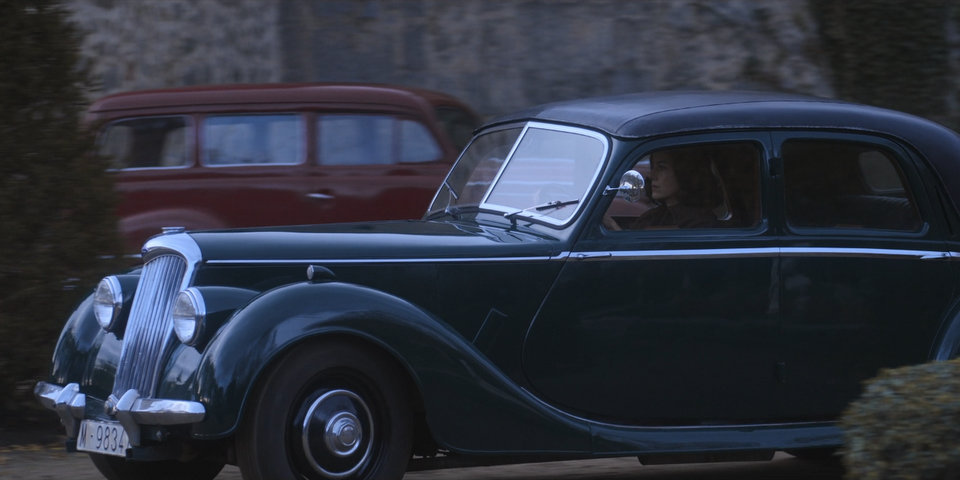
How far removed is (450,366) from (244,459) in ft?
2.61

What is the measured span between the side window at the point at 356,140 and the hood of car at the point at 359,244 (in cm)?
489

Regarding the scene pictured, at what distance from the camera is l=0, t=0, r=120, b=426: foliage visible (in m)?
6.45

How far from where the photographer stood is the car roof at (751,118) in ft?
16.9

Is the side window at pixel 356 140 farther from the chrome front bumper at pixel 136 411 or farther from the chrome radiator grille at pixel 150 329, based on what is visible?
the chrome front bumper at pixel 136 411

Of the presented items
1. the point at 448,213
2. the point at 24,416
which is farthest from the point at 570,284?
the point at 24,416

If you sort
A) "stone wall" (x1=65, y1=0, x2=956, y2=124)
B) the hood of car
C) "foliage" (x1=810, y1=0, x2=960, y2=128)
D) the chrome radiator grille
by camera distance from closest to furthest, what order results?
1. the chrome radiator grille
2. the hood of car
3. "foliage" (x1=810, y1=0, x2=960, y2=128)
4. "stone wall" (x1=65, y1=0, x2=956, y2=124)

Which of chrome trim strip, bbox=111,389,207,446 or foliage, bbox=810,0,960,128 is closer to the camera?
chrome trim strip, bbox=111,389,207,446

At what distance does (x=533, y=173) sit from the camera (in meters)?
5.47

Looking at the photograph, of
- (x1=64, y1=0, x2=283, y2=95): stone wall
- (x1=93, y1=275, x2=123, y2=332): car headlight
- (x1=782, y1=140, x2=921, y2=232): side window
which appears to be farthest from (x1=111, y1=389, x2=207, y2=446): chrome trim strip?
(x1=64, y1=0, x2=283, y2=95): stone wall

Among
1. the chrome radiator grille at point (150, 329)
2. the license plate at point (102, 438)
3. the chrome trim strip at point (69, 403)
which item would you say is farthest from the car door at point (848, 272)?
the chrome trim strip at point (69, 403)

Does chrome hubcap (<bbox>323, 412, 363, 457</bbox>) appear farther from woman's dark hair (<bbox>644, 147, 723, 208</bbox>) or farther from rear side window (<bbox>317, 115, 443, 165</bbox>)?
rear side window (<bbox>317, 115, 443, 165</bbox>)

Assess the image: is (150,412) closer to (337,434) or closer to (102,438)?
(102,438)

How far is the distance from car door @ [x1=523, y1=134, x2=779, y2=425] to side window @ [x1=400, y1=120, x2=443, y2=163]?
4.99 m

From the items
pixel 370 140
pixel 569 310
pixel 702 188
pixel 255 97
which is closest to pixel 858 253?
pixel 702 188
